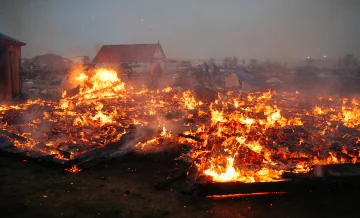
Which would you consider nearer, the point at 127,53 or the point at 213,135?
the point at 213,135

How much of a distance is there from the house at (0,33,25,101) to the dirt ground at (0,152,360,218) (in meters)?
11.4

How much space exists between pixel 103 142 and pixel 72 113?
16.7 ft

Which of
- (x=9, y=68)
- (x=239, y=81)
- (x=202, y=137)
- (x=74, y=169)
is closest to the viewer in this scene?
(x=74, y=169)

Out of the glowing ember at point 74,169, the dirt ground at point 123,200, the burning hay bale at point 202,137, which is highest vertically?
the burning hay bale at point 202,137

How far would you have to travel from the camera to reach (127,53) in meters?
38.9

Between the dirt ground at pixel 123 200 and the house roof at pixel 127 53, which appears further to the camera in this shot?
the house roof at pixel 127 53

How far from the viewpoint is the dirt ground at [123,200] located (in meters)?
4.58

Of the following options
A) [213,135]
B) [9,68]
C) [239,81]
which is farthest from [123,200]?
[239,81]

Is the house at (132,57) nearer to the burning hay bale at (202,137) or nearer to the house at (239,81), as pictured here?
the house at (239,81)

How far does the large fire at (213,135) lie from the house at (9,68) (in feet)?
8.07

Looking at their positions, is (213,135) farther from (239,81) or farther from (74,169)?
(239,81)

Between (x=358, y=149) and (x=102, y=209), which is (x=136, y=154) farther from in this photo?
(x=358, y=149)

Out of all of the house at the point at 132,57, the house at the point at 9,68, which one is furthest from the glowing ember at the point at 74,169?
the house at the point at 132,57

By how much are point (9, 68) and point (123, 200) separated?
1434 cm
